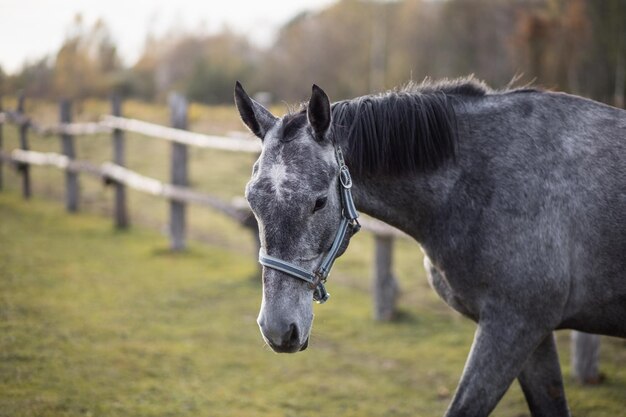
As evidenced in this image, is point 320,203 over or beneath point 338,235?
over

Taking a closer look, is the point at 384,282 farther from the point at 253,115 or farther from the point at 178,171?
the point at 178,171

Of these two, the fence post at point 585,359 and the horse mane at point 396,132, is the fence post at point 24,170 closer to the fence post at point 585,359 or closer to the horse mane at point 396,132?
the horse mane at point 396,132

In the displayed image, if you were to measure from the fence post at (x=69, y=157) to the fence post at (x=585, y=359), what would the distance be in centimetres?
841

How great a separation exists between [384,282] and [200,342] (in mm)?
1693

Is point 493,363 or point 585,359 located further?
point 585,359

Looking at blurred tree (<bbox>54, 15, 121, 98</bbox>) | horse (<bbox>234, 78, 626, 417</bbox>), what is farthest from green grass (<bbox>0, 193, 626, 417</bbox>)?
blurred tree (<bbox>54, 15, 121, 98</bbox>)

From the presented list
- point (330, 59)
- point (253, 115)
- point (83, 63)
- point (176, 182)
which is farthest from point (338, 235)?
point (330, 59)

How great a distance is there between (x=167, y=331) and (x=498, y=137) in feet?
10.9

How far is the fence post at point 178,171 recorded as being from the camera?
24.9ft

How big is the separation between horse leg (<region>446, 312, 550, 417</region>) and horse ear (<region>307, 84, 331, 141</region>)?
1072 mm

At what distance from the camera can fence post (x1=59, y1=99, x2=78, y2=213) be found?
9938 mm

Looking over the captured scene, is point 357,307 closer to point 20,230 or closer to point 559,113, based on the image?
point 559,113

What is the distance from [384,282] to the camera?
5.21 metres

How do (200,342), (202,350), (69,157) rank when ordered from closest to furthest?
(202,350) → (200,342) → (69,157)
